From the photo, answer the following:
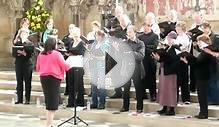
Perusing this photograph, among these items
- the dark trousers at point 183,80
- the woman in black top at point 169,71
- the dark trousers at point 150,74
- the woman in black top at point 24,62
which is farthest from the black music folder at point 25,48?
the dark trousers at point 183,80

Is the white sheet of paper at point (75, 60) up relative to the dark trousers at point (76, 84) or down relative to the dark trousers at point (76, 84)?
up

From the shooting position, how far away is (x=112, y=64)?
379 inches

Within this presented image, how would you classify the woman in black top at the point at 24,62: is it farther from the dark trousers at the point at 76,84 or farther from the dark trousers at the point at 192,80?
the dark trousers at the point at 192,80

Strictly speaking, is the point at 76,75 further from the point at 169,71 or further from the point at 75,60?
the point at 169,71

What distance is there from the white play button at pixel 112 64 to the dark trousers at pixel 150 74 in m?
0.41

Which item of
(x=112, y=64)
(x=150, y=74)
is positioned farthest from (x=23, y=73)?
(x=150, y=74)

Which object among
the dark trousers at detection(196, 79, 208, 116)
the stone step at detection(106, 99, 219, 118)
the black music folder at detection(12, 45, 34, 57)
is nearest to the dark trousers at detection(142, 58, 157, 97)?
the stone step at detection(106, 99, 219, 118)

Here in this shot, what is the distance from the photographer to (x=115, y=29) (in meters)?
9.46

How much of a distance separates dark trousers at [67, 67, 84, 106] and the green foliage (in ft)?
15.2

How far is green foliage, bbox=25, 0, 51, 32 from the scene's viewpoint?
1447cm

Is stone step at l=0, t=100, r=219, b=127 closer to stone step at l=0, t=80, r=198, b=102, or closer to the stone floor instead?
the stone floor

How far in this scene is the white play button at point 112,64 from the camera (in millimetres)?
9273

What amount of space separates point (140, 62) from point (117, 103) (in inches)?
47.8

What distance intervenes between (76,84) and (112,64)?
2.79ft
